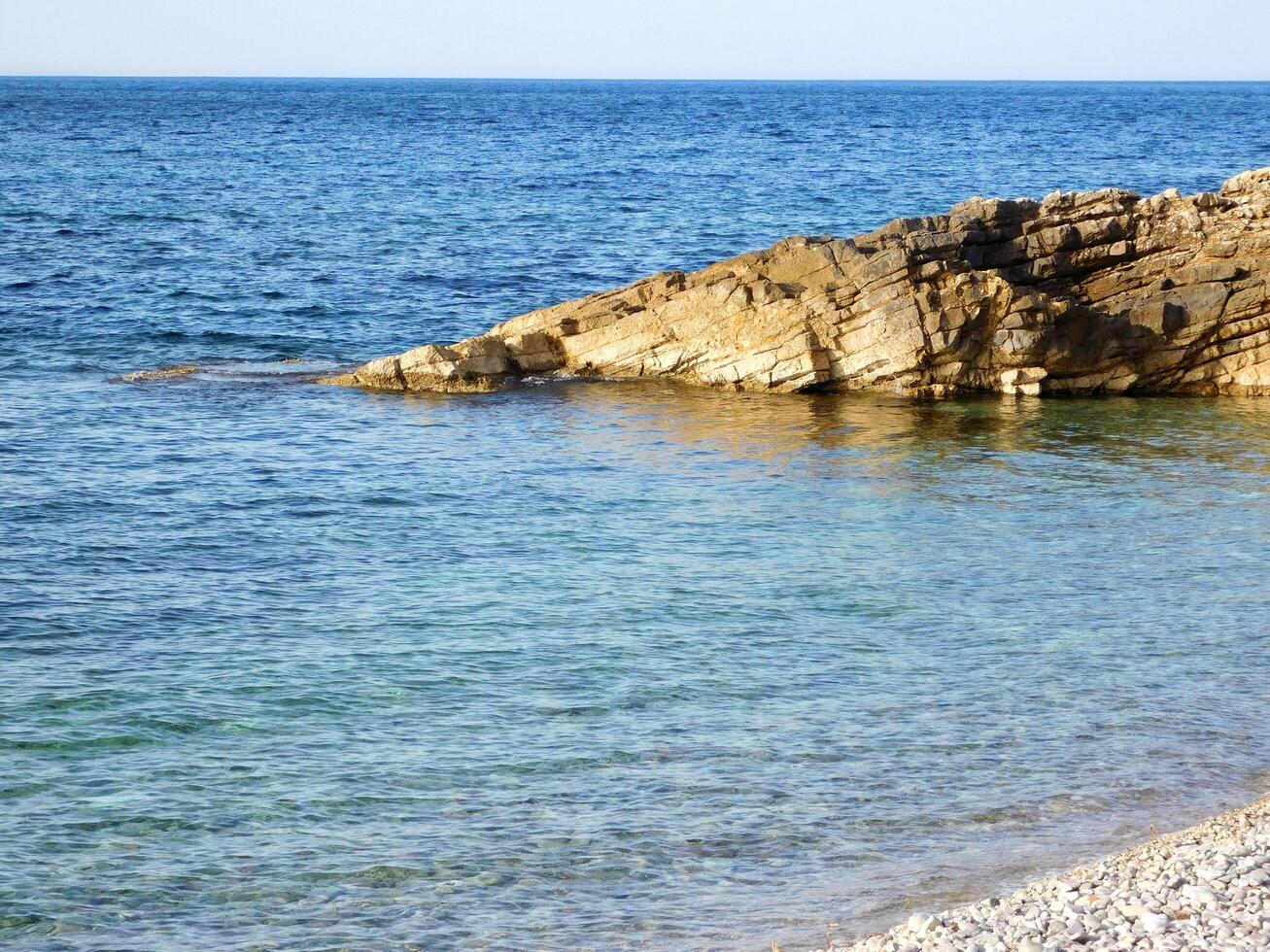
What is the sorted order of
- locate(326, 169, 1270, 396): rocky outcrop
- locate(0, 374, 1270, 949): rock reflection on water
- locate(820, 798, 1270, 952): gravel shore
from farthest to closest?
locate(326, 169, 1270, 396): rocky outcrop
locate(0, 374, 1270, 949): rock reflection on water
locate(820, 798, 1270, 952): gravel shore

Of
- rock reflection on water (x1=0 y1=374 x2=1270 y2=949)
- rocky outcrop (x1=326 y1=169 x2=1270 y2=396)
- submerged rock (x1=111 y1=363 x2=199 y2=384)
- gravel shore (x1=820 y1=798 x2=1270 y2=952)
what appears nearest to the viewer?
gravel shore (x1=820 y1=798 x2=1270 y2=952)

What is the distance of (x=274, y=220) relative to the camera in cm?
5391

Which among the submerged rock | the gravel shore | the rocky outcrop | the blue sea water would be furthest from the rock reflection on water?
the submerged rock

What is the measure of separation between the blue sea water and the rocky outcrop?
0.84 meters

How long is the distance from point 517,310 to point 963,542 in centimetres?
2015

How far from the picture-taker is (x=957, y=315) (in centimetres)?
2675

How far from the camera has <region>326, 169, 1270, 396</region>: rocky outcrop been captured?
27172 mm

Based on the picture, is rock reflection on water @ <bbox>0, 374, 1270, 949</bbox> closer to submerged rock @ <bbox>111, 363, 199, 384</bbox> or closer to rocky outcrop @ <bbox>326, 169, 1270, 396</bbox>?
rocky outcrop @ <bbox>326, 169, 1270, 396</bbox>

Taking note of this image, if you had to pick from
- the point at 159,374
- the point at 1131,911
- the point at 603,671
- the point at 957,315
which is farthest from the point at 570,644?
the point at 159,374

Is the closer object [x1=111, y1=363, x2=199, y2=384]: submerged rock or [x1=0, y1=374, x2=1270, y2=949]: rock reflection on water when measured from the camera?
[x1=0, y1=374, x2=1270, y2=949]: rock reflection on water

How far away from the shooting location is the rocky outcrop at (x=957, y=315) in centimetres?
2717

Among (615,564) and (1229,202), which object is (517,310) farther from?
(615,564)

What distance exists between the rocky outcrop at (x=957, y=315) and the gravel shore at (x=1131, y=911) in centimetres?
1800

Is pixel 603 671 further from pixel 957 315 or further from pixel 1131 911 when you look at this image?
pixel 957 315
